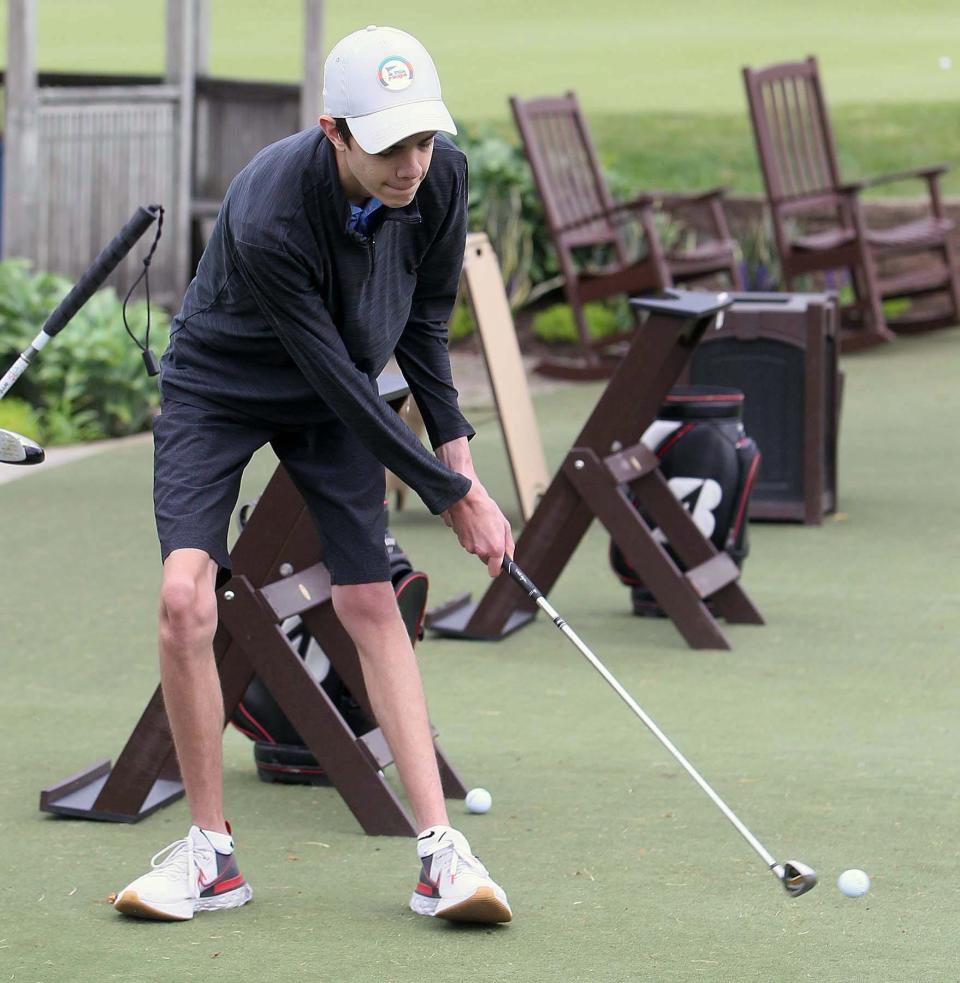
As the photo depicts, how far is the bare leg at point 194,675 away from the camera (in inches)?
144

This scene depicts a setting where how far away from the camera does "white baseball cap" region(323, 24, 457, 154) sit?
3346 mm

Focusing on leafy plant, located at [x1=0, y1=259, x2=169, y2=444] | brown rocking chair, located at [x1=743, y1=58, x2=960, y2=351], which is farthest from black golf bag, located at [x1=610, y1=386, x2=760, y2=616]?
brown rocking chair, located at [x1=743, y1=58, x2=960, y2=351]

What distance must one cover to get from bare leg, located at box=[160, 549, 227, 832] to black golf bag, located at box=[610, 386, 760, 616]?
268cm

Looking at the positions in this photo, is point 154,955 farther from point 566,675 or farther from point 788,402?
point 788,402

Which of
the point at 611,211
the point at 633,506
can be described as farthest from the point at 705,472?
the point at 611,211

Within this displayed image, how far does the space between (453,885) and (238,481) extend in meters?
0.87

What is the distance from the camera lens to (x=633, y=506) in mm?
6113

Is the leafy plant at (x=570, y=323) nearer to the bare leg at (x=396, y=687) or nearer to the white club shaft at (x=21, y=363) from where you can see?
the white club shaft at (x=21, y=363)

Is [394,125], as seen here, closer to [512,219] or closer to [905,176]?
[905,176]

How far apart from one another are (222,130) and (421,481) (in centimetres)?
982

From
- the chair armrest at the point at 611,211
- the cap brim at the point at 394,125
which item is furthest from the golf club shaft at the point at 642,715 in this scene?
the chair armrest at the point at 611,211

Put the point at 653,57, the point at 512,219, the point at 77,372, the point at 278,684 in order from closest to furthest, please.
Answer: the point at 278,684 → the point at 77,372 → the point at 512,219 → the point at 653,57

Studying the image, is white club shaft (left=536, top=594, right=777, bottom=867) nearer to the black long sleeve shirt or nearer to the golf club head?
the golf club head

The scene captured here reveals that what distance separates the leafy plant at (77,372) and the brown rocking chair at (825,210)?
164 inches
